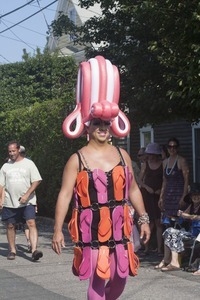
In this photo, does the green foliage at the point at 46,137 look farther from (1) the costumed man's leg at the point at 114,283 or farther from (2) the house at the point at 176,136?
(1) the costumed man's leg at the point at 114,283

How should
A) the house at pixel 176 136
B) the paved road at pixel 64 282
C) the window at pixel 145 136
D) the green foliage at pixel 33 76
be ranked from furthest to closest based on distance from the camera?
the green foliage at pixel 33 76, the window at pixel 145 136, the house at pixel 176 136, the paved road at pixel 64 282

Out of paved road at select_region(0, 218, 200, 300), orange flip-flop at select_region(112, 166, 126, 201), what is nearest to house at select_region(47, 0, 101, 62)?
paved road at select_region(0, 218, 200, 300)

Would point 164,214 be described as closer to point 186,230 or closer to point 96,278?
point 186,230

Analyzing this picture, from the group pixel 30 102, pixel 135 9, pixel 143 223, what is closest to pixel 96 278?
pixel 143 223

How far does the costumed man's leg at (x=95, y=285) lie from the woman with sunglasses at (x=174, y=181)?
503 cm

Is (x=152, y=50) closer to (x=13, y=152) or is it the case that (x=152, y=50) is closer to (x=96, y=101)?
(x=13, y=152)

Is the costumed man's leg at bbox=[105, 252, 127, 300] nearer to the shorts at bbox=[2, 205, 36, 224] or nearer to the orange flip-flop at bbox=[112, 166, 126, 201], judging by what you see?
the orange flip-flop at bbox=[112, 166, 126, 201]

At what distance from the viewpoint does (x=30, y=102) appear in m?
32.0

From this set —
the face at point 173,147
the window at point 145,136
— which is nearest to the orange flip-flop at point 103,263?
the face at point 173,147

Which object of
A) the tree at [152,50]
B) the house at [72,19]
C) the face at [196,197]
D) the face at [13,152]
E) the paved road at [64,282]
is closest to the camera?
the paved road at [64,282]

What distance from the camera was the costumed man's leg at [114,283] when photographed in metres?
5.74

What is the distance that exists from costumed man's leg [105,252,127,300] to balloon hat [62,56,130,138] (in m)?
1.07

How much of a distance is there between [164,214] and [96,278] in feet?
16.6

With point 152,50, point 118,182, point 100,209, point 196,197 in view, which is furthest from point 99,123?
point 196,197
